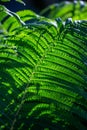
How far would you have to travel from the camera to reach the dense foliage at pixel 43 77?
1.12m

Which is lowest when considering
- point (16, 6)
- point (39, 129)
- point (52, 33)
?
point (39, 129)

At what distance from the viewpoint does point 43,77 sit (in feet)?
3.74

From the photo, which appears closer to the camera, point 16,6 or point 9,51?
point 9,51

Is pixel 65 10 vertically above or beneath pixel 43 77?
above

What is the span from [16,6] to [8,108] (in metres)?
0.64

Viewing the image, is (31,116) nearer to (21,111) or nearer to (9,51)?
(21,111)

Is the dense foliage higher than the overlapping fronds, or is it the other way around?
Answer: the overlapping fronds

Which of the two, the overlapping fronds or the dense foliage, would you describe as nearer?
the dense foliage

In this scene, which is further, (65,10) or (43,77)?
(65,10)

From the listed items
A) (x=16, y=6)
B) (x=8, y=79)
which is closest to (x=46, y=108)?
(x=8, y=79)

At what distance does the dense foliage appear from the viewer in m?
1.12

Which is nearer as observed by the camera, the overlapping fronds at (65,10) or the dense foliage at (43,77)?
the dense foliage at (43,77)

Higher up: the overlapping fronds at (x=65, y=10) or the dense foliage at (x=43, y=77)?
the overlapping fronds at (x=65, y=10)

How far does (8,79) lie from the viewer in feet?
3.79
